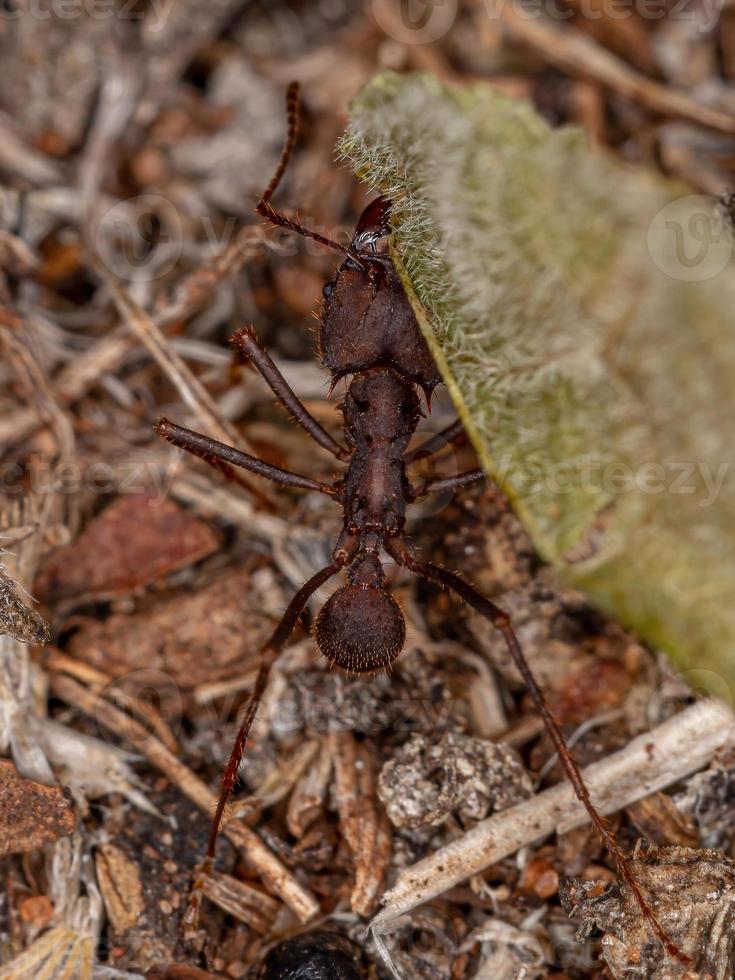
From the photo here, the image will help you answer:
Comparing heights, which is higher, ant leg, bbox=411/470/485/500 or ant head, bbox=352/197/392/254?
ant head, bbox=352/197/392/254

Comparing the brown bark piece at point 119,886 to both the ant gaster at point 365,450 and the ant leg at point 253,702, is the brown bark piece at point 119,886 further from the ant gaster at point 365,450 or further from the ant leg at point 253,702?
the ant gaster at point 365,450

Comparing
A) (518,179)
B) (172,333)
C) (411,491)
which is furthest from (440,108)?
(172,333)

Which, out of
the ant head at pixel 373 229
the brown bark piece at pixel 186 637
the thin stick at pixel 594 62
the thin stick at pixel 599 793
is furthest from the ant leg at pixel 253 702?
the thin stick at pixel 594 62

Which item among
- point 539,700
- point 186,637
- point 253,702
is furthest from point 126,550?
point 539,700

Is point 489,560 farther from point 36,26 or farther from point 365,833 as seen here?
point 36,26

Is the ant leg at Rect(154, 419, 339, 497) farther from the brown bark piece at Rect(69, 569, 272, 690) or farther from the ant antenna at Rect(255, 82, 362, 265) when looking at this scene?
the ant antenna at Rect(255, 82, 362, 265)

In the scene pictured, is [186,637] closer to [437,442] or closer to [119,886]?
[119,886]

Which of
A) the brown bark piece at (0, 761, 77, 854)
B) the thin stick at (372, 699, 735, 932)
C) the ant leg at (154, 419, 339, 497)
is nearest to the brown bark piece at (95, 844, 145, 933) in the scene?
the brown bark piece at (0, 761, 77, 854)
